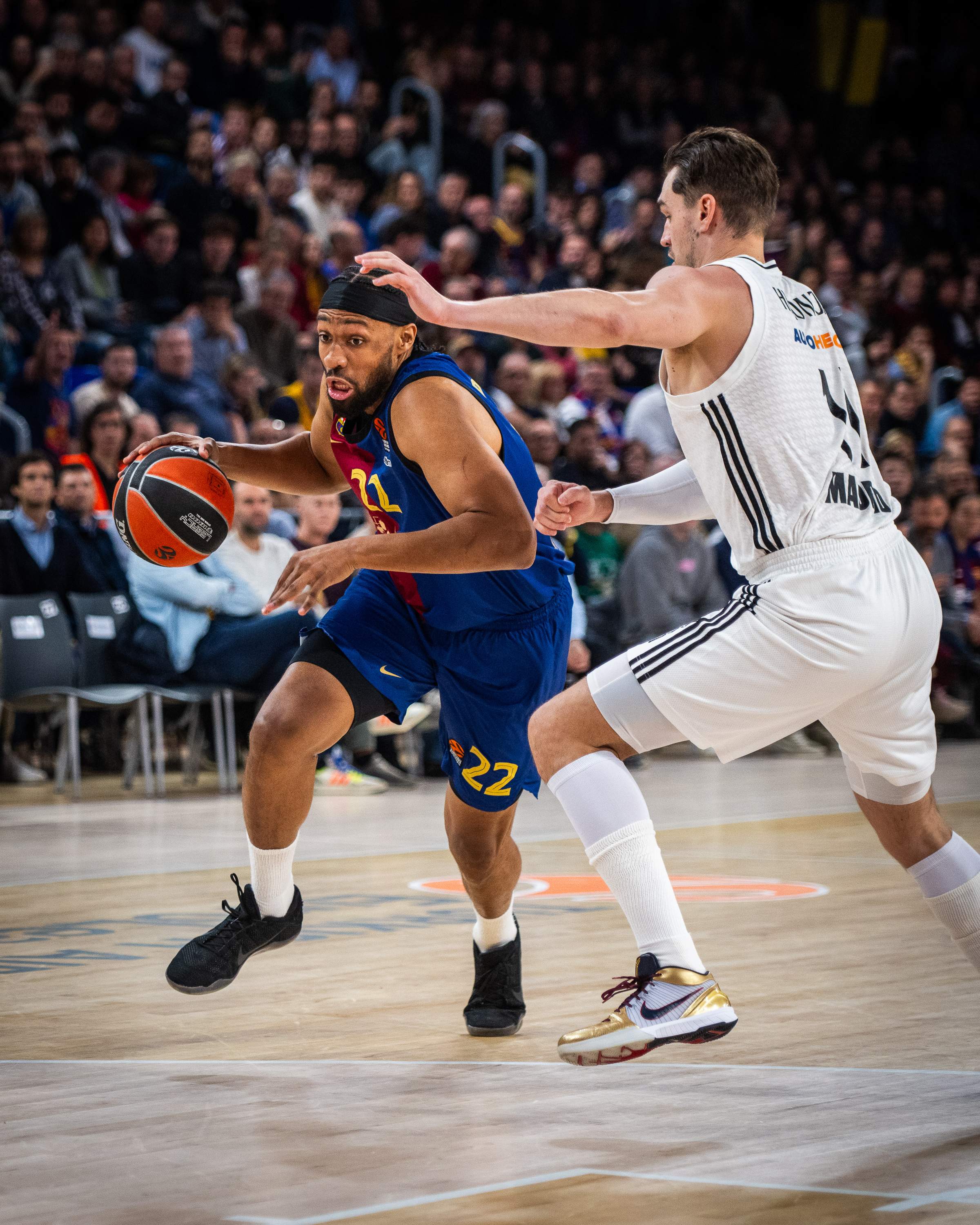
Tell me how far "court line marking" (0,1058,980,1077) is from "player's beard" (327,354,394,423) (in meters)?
1.51

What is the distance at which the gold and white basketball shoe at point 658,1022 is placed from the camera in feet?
10.1

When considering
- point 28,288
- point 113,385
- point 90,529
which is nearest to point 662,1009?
point 90,529

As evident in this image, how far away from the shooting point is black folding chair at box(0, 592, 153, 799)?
9.21 meters

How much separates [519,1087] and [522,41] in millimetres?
15327

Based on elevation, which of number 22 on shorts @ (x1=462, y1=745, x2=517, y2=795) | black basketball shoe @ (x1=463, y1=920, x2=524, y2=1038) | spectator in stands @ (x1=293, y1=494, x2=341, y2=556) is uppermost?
number 22 on shorts @ (x1=462, y1=745, x2=517, y2=795)

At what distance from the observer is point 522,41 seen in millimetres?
17297

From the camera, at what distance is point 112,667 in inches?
377

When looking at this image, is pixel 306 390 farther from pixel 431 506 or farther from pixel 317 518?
pixel 431 506

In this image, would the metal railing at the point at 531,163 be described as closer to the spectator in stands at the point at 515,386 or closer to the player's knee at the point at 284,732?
the spectator in stands at the point at 515,386

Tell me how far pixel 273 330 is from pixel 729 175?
29.5 ft

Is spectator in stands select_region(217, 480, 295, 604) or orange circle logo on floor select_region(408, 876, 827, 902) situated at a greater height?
orange circle logo on floor select_region(408, 876, 827, 902)

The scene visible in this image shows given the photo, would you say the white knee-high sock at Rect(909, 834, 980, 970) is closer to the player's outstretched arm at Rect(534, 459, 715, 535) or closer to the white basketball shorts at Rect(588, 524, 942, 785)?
the white basketball shorts at Rect(588, 524, 942, 785)

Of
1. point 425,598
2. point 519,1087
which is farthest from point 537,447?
point 519,1087

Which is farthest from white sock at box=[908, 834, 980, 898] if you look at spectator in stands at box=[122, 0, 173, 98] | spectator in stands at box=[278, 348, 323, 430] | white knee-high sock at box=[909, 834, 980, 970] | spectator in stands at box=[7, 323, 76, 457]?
spectator in stands at box=[122, 0, 173, 98]
